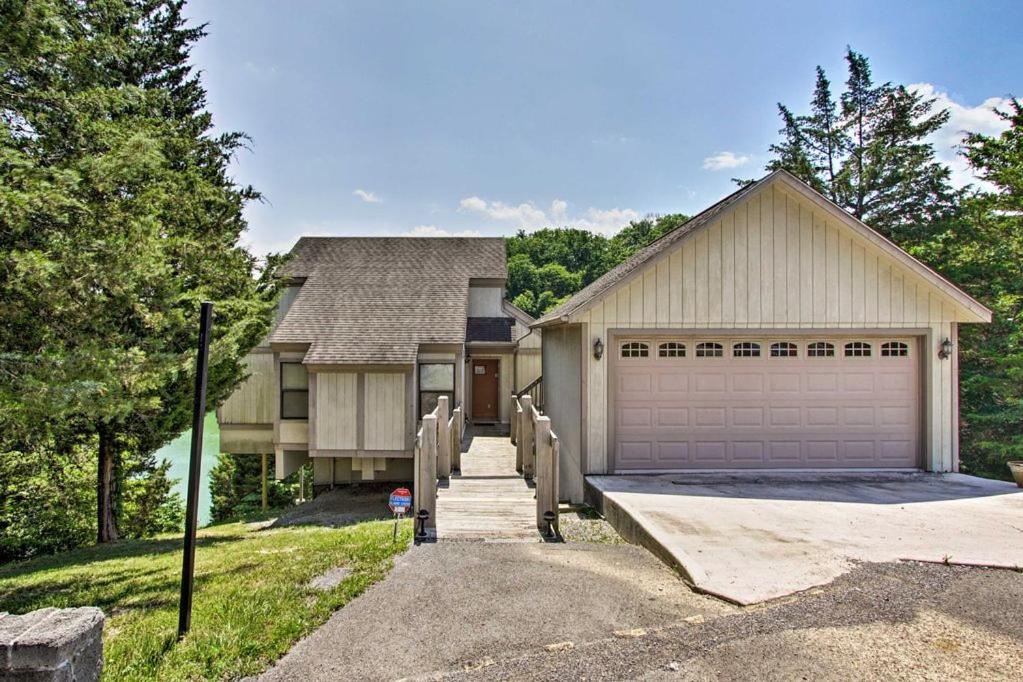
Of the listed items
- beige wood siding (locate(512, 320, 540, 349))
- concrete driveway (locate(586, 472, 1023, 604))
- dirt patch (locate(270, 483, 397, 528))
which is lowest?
dirt patch (locate(270, 483, 397, 528))

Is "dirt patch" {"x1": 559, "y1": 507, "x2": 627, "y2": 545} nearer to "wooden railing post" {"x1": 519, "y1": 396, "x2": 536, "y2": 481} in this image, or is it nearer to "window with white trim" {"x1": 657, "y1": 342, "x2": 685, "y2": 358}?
"wooden railing post" {"x1": 519, "y1": 396, "x2": 536, "y2": 481}

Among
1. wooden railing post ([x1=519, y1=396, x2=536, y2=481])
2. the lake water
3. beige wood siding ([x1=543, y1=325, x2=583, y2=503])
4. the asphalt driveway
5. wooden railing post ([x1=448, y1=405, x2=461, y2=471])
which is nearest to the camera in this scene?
the asphalt driveway

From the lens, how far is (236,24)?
1093 centimetres

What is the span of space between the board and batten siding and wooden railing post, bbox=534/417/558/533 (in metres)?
3.19

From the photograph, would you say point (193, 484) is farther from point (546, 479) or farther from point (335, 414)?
point (335, 414)

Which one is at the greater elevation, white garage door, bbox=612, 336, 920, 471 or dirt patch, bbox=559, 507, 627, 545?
white garage door, bbox=612, 336, 920, 471

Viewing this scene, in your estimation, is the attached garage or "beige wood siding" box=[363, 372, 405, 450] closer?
the attached garage

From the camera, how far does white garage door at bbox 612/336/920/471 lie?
9.34m

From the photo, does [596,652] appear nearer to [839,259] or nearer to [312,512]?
[839,259]

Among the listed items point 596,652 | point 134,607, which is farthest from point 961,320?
point 134,607

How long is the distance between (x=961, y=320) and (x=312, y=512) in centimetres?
1395

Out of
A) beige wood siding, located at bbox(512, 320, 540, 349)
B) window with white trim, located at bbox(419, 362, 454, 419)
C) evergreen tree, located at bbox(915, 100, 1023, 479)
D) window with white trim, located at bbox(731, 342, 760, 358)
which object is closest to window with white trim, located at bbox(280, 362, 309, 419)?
window with white trim, located at bbox(419, 362, 454, 419)

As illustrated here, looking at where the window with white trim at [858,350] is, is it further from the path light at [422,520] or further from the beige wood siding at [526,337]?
the beige wood siding at [526,337]

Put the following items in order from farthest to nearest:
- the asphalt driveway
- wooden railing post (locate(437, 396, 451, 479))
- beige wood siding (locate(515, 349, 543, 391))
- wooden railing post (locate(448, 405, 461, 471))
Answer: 1. beige wood siding (locate(515, 349, 543, 391))
2. wooden railing post (locate(448, 405, 461, 471))
3. wooden railing post (locate(437, 396, 451, 479))
4. the asphalt driveway
